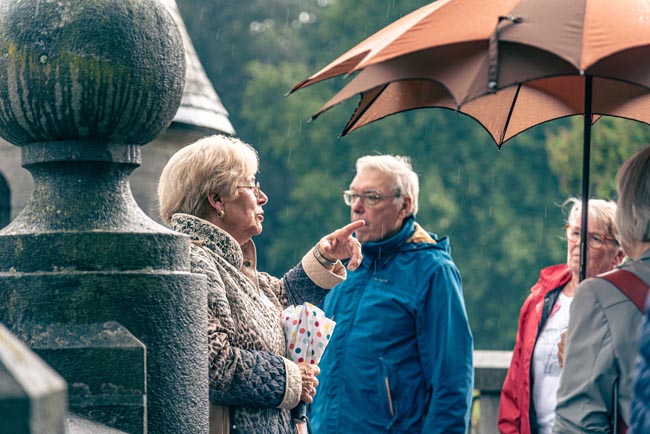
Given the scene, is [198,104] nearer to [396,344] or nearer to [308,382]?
[396,344]

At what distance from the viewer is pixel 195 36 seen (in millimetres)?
34688

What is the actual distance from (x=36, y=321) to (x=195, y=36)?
32.8 metres

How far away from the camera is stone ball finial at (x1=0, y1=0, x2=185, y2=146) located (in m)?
2.77

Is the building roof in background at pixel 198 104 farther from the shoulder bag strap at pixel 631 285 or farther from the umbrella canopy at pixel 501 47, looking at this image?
the shoulder bag strap at pixel 631 285

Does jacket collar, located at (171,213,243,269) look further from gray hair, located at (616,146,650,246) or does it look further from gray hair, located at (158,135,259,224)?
gray hair, located at (616,146,650,246)

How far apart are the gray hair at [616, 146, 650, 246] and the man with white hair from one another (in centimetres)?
185

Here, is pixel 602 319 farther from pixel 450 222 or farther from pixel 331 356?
pixel 450 222

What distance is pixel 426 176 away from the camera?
30375 mm

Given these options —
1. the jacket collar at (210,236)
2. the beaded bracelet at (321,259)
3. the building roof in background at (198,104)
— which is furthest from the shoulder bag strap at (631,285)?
the building roof in background at (198,104)

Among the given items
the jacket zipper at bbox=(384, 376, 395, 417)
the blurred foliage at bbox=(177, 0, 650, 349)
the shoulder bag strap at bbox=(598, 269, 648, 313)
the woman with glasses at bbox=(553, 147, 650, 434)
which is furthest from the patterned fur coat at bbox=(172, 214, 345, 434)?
the blurred foliage at bbox=(177, 0, 650, 349)

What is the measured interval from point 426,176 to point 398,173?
2524cm

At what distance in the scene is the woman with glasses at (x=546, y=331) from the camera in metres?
4.80

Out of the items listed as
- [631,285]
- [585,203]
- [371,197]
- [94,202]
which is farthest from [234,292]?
[371,197]

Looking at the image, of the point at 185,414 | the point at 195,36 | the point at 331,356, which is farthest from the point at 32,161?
the point at 195,36
